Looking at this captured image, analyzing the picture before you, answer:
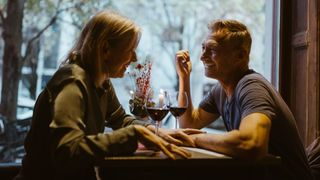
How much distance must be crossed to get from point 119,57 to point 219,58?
54cm

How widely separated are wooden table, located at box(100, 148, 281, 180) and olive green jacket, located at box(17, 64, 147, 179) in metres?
0.04

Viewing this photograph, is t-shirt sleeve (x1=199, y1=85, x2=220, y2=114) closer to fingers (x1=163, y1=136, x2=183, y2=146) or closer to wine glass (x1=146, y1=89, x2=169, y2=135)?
wine glass (x1=146, y1=89, x2=169, y2=135)

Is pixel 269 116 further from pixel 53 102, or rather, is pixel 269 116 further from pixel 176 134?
pixel 53 102

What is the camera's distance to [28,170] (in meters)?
1.32

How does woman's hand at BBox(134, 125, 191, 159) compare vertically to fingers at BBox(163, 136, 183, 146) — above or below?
above

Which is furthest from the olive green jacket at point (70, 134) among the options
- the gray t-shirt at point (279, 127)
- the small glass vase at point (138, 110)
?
the gray t-shirt at point (279, 127)

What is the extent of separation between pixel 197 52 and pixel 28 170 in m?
2.26

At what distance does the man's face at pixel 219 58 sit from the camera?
1741 millimetres

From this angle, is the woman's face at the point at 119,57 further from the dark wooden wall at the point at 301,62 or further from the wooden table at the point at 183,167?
the dark wooden wall at the point at 301,62

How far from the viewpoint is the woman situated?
3.80 ft

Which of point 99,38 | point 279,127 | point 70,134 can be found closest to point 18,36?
point 99,38

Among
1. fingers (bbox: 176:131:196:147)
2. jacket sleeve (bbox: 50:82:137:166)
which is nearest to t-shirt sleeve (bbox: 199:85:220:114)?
fingers (bbox: 176:131:196:147)

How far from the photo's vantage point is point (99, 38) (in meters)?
1.35

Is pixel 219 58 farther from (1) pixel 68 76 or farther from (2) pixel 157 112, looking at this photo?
(1) pixel 68 76
